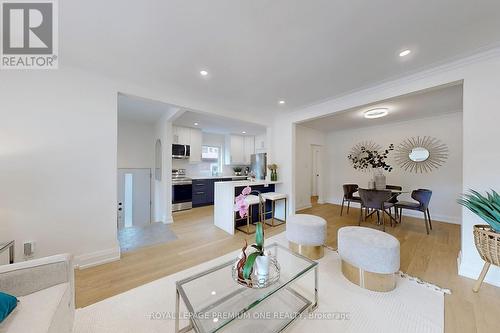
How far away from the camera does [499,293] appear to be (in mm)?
1743

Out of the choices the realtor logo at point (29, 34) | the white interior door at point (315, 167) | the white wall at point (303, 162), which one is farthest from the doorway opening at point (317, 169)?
the realtor logo at point (29, 34)

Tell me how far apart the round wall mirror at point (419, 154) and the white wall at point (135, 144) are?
676 centimetres

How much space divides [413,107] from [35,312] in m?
5.49

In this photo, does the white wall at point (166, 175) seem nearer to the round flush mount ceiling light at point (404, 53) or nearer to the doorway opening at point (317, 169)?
the round flush mount ceiling light at point (404, 53)

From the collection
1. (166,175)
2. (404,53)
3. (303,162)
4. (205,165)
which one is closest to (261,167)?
(303,162)

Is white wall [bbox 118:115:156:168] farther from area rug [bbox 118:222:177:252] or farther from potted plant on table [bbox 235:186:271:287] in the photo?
potted plant on table [bbox 235:186:271:287]

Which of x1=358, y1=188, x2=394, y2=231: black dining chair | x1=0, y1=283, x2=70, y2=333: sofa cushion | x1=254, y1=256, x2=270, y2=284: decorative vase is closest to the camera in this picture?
x1=0, y1=283, x2=70, y2=333: sofa cushion

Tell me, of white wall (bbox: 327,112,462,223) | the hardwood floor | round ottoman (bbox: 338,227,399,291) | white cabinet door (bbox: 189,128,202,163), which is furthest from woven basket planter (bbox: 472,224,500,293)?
white cabinet door (bbox: 189,128,202,163)

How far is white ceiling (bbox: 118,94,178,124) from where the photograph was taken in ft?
10.6

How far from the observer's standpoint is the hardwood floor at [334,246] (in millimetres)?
1547

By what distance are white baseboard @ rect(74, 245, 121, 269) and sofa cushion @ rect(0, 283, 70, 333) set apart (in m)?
1.36

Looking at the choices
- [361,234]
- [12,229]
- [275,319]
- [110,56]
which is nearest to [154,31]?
[110,56]

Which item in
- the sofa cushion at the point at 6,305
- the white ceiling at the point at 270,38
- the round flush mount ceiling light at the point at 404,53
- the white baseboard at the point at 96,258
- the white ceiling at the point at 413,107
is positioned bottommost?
the white baseboard at the point at 96,258

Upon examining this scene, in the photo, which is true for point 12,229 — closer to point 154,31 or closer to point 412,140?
point 154,31
